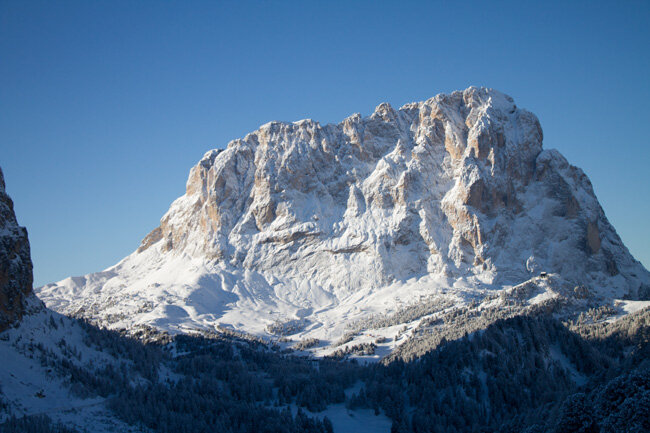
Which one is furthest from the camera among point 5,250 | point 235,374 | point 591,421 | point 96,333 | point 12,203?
point 235,374

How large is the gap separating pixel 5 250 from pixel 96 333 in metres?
34.4

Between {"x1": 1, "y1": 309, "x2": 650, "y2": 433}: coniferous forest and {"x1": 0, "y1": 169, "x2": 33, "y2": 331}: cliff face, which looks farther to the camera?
{"x1": 0, "y1": 169, "x2": 33, "y2": 331}: cliff face

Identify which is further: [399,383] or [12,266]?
[399,383]

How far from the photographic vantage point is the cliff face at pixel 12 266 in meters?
118

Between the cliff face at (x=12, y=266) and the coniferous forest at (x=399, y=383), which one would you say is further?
the cliff face at (x=12, y=266)

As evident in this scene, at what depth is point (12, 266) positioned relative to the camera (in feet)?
401

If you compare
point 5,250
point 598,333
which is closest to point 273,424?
point 5,250

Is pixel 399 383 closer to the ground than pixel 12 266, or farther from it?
closer to the ground

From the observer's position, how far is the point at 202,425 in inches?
4358

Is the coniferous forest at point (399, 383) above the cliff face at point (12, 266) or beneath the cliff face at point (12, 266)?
beneath

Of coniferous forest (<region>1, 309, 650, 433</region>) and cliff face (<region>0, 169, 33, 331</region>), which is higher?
cliff face (<region>0, 169, 33, 331</region>)

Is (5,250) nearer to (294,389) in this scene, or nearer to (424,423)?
(294,389)

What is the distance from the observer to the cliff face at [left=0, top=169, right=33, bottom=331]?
387 ft

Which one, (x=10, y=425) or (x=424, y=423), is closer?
(x=10, y=425)
